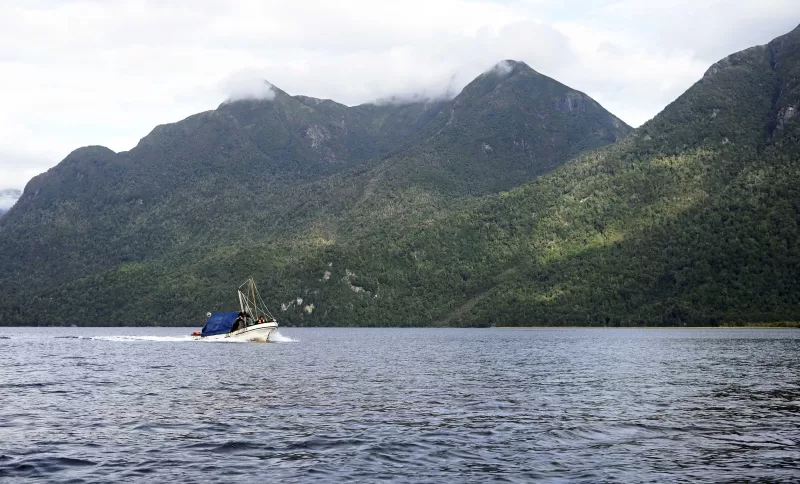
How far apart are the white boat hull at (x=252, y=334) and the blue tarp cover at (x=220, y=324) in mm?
2885

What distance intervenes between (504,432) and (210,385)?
3707 centimetres

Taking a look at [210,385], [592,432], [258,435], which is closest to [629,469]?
[592,432]

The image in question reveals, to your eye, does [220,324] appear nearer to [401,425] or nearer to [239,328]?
[239,328]

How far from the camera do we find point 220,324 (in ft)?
620

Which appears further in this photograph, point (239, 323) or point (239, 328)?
point (239, 323)

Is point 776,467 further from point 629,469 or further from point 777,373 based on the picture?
point 777,373

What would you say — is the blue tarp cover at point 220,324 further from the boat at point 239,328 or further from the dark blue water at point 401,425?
the dark blue water at point 401,425

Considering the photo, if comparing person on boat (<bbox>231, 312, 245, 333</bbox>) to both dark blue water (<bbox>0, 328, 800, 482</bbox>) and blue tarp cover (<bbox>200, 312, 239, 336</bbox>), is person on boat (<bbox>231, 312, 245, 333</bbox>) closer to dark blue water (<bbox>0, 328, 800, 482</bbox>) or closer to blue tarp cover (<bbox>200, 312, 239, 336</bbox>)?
blue tarp cover (<bbox>200, 312, 239, 336</bbox>)

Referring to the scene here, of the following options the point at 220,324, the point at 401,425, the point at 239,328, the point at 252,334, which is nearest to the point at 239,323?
the point at 239,328

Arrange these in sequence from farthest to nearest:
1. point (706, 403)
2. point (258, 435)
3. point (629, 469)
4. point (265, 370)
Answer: point (265, 370) → point (706, 403) → point (258, 435) → point (629, 469)

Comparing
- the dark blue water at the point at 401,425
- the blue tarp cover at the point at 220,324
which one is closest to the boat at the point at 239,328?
the blue tarp cover at the point at 220,324

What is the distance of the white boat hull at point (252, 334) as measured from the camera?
18038 centimetres

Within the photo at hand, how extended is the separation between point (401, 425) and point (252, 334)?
138 meters

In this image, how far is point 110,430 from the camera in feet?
150
